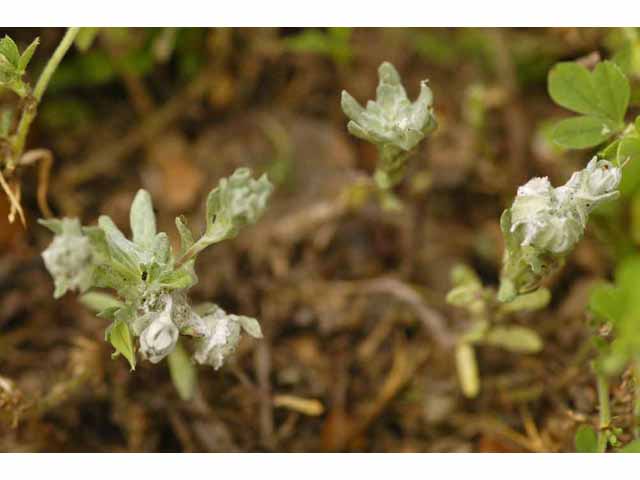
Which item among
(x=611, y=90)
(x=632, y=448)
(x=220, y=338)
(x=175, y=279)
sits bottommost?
(x=632, y=448)

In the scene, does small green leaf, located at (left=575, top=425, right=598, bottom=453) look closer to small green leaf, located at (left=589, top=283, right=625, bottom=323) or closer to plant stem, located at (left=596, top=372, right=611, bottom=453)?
plant stem, located at (left=596, top=372, right=611, bottom=453)

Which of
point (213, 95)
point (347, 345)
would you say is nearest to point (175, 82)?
point (213, 95)

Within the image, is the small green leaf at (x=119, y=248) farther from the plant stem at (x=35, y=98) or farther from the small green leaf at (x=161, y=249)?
the plant stem at (x=35, y=98)

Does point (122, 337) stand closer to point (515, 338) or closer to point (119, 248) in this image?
point (119, 248)

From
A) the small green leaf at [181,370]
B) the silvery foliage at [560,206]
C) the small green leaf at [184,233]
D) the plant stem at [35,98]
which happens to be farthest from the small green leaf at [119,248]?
the silvery foliage at [560,206]

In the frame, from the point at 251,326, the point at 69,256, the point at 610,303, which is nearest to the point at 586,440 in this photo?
the point at 610,303

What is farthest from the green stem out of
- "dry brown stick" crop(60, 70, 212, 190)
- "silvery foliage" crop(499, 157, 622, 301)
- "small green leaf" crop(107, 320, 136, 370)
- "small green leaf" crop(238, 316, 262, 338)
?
"dry brown stick" crop(60, 70, 212, 190)

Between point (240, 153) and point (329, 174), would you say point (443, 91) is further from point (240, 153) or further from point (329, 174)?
point (240, 153)
